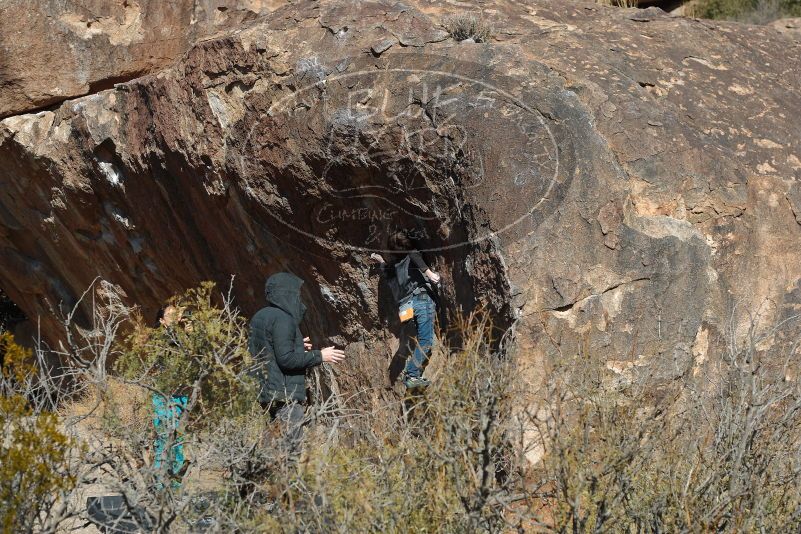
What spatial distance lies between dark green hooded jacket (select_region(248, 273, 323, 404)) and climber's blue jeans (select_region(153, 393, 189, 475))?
406mm

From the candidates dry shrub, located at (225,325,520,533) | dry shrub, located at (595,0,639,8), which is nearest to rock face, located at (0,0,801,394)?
dry shrub, located at (225,325,520,533)

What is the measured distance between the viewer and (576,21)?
21.8ft

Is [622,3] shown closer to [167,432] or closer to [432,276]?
[432,276]

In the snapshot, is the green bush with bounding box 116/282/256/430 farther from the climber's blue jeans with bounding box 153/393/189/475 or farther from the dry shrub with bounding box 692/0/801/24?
the dry shrub with bounding box 692/0/801/24

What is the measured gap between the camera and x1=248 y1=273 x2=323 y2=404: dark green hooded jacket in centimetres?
504

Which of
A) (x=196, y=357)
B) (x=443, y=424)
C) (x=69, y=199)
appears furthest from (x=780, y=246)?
(x=69, y=199)

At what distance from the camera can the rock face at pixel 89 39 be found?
7.80 metres

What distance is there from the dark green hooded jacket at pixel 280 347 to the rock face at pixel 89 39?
3.15 m

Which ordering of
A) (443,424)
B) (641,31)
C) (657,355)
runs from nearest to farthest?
(443,424) → (657,355) → (641,31)

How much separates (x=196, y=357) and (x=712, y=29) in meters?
3.82

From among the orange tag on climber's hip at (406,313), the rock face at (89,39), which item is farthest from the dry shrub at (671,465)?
the rock face at (89,39)

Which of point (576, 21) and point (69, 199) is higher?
point (576, 21)

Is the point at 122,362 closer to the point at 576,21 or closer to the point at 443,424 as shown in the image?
the point at 443,424

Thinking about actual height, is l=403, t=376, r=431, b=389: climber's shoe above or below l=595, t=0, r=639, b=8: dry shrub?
below
